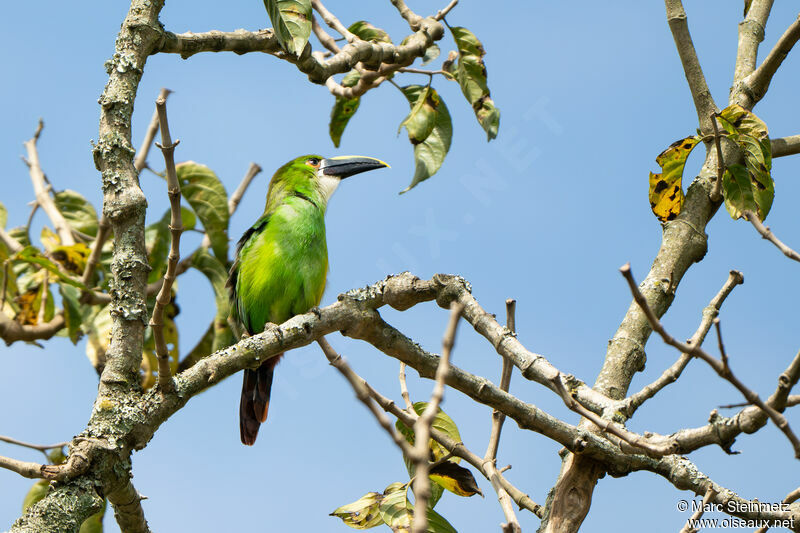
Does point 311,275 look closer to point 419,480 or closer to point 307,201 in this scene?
point 307,201

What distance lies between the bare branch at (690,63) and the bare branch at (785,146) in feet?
0.97

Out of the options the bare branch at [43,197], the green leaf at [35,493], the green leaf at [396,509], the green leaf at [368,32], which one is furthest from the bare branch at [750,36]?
the bare branch at [43,197]

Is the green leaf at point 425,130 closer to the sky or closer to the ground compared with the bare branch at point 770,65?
closer to the sky

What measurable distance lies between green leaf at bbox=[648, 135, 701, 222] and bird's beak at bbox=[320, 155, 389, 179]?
1.92 metres

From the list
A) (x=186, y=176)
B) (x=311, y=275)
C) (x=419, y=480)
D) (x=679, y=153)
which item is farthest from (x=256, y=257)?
(x=419, y=480)

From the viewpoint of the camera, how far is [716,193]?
9.80 feet

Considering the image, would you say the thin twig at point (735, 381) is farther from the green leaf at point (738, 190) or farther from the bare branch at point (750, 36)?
the bare branch at point (750, 36)

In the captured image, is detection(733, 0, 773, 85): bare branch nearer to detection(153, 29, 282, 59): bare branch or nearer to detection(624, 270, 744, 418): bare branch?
detection(624, 270, 744, 418): bare branch

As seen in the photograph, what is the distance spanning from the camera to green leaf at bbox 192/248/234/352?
4.11 meters

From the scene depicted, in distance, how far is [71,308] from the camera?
3.85m

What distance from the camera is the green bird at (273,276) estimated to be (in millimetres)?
3807

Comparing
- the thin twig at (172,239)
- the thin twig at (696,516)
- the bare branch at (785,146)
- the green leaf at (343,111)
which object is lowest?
the thin twig at (696,516)

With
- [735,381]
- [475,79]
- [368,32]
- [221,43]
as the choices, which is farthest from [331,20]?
[735,381]

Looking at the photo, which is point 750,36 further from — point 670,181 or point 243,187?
point 243,187
